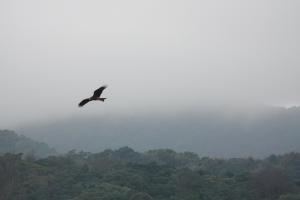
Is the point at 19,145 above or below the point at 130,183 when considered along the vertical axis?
above

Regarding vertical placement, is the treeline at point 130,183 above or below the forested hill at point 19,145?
below

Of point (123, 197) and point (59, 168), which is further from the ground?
point (59, 168)

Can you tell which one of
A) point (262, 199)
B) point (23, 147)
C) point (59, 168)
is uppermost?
point (23, 147)

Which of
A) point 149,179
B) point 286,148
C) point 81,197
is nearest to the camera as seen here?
point 81,197

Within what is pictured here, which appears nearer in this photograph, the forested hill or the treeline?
the treeline

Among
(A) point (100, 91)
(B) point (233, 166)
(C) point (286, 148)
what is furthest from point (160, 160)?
(A) point (100, 91)

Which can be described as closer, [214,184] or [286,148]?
[214,184]

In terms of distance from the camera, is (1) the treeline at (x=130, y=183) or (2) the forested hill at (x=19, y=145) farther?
(2) the forested hill at (x=19, y=145)

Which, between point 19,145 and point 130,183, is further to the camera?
point 19,145

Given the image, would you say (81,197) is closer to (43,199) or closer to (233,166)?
(43,199)

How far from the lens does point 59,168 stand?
270ft

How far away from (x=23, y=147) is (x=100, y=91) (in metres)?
135

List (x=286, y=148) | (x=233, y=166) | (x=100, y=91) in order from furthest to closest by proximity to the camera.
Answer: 1. (x=286, y=148)
2. (x=233, y=166)
3. (x=100, y=91)

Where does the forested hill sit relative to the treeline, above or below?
above
